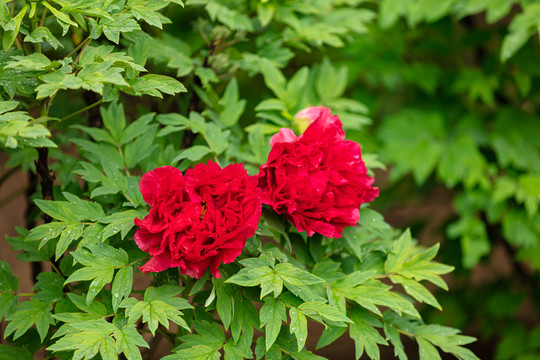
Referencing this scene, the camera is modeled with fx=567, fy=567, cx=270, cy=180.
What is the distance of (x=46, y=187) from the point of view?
45.4 inches

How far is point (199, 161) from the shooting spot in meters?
1.27

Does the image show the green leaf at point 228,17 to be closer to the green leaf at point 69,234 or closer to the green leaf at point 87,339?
the green leaf at point 69,234

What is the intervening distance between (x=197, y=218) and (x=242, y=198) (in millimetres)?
85

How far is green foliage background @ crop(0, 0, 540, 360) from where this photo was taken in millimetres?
983

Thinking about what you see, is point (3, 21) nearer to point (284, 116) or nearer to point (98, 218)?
point (98, 218)

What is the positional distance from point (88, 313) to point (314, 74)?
0.91 metres

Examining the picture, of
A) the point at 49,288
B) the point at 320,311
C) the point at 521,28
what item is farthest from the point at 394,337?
the point at 521,28

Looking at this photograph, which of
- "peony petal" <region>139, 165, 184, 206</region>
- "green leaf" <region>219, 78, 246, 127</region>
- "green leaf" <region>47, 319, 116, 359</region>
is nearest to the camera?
"green leaf" <region>47, 319, 116, 359</region>

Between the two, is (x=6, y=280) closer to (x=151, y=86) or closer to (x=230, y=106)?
(x=151, y=86)

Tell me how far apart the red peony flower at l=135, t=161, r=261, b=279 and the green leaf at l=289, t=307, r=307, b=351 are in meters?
0.15

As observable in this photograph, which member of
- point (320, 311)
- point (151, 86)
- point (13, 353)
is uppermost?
point (151, 86)

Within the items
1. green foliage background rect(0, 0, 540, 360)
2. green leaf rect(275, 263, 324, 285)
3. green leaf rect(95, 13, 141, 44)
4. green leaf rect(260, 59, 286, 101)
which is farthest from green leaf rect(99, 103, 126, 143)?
green leaf rect(275, 263, 324, 285)

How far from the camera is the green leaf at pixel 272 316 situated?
96 cm

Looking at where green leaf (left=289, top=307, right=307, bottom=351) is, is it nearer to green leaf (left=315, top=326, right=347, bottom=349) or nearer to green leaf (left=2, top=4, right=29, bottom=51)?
green leaf (left=315, top=326, right=347, bottom=349)
